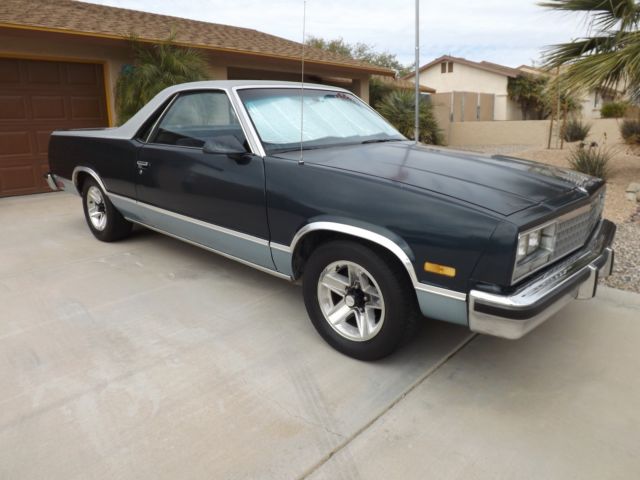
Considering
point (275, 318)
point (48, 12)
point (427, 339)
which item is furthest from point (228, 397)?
point (48, 12)

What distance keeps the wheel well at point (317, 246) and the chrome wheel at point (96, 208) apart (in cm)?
289

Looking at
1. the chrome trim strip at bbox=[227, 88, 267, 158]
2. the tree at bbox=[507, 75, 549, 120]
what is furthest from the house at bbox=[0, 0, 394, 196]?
the tree at bbox=[507, 75, 549, 120]

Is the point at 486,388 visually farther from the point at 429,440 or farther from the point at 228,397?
the point at 228,397

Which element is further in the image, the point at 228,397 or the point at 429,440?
the point at 228,397

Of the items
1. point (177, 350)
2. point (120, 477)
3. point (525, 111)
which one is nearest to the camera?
point (120, 477)

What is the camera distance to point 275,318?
3588 millimetres

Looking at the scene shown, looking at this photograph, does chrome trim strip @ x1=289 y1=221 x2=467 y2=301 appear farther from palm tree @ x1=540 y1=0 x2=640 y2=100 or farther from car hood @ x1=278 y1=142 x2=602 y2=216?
palm tree @ x1=540 y1=0 x2=640 y2=100

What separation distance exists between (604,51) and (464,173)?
6.52 meters

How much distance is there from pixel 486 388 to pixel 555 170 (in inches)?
61.7

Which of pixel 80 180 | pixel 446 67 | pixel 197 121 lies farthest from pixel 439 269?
pixel 446 67

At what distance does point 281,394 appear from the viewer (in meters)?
2.68

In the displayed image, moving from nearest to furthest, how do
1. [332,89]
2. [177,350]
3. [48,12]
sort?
[177,350] → [332,89] → [48,12]

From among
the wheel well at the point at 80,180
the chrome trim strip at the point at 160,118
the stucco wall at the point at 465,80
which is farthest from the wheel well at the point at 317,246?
the stucco wall at the point at 465,80

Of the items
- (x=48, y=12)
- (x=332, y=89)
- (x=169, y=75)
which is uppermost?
(x=48, y=12)
